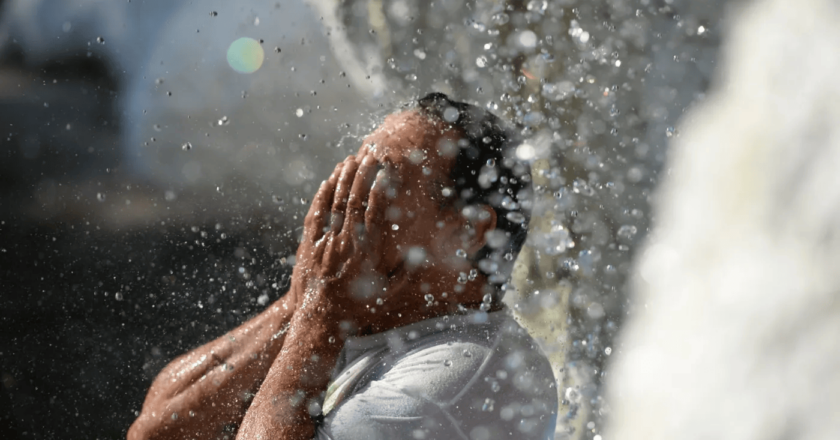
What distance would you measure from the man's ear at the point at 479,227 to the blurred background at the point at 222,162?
586 millimetres

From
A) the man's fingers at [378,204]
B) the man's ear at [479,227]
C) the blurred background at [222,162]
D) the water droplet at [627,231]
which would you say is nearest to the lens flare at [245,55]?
the blurred background at [222,162]

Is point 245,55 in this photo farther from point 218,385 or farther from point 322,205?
point 218,385

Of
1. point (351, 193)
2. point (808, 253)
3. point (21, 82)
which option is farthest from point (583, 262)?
point (21, 82)

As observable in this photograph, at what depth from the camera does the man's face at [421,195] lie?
118cm

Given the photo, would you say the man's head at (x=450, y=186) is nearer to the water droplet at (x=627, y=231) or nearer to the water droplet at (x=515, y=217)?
the water droplet at (x=515, y=217)

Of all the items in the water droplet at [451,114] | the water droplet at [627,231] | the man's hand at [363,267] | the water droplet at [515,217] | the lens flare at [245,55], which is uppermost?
the lens flare at [245,55]

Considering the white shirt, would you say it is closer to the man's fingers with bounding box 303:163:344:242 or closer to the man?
the man

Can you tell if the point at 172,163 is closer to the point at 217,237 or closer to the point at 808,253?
the point at 217,237

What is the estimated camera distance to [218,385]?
4.50 feet

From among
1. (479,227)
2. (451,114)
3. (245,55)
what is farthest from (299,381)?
→ (245,55)

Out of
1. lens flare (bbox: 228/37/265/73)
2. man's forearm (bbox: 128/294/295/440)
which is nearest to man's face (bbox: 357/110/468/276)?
man's forearm (bbox: 128/294/295/440)

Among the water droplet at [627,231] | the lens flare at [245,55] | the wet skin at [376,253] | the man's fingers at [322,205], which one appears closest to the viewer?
the wet skin at [376,253]

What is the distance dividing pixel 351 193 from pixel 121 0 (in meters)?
1.36

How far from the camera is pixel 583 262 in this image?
1.93m
